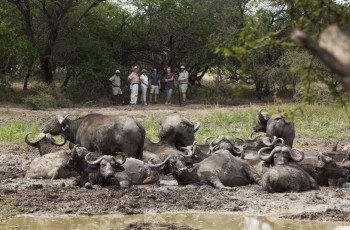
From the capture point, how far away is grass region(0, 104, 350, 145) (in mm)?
16688

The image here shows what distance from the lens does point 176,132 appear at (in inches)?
494

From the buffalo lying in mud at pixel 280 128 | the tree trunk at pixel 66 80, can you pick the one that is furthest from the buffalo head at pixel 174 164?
the tree trunk at pixel 66 80

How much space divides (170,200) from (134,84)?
18.6 metres

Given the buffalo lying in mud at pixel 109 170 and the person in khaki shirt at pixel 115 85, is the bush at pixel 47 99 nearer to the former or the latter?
the person in khaki shirt at pixel 115 85

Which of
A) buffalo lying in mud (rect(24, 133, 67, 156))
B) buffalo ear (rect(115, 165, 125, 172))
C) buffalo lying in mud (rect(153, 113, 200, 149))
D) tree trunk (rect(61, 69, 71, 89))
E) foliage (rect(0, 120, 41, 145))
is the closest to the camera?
buffalo ear (rect(115, 165, 125, 172))

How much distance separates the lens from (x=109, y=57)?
30.2 meters

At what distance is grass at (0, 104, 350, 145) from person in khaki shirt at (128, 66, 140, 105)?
5372 millimetres

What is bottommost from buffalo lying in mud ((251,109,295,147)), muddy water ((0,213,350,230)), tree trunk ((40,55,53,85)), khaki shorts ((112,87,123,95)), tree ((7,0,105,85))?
muddy water ((0,213,350,230))

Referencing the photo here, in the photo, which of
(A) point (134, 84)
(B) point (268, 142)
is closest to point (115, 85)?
(A) point (134, 84)

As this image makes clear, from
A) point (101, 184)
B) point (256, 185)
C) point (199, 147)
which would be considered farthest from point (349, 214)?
point (199, 147)

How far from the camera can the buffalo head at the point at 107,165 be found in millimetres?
9383

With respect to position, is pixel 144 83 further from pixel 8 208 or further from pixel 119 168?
pixel 8 208

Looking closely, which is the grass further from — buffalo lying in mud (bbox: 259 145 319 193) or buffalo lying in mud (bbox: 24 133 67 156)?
buffalo lying in mud (bbox: 259 145 319 193)

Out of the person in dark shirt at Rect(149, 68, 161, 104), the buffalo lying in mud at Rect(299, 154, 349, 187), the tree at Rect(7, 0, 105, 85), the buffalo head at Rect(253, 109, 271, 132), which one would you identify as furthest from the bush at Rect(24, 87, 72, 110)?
the buffalo lying in mud at Rect(299, 154, 349, 187)
